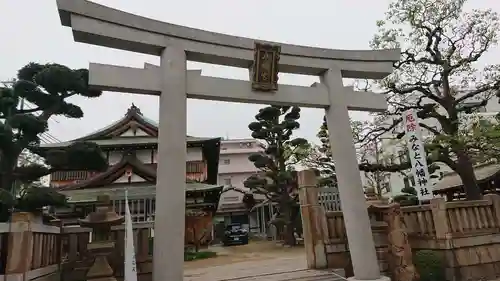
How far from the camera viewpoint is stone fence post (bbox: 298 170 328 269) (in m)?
7.91

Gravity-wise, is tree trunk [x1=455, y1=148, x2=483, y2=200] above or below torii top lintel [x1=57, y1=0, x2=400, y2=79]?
below

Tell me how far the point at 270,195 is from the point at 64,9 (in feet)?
48.2

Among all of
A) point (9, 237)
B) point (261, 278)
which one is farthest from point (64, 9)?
point (261, 278)

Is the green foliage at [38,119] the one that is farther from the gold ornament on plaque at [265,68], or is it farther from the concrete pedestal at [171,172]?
the gold ornament on plaque at [265,68]

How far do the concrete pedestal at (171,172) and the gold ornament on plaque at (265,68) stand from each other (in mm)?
1512

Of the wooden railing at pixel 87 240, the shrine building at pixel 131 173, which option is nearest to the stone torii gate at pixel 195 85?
the wooden railing at pixel 87 240

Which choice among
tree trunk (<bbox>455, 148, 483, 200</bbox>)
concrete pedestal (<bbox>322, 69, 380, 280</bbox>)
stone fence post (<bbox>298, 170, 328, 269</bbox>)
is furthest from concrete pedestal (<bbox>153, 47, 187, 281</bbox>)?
tree trunk (<bbox>455, 148, 483, 200</bbox>)

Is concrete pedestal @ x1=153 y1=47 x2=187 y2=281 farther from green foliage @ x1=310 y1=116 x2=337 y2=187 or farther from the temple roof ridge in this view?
the temple roof ridge

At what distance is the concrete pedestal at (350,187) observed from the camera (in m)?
7.18

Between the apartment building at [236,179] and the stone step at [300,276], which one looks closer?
the stone step at [300,276]

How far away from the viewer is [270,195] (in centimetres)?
1892

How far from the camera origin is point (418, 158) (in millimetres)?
8391

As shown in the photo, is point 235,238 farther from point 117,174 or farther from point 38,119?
point 38,119

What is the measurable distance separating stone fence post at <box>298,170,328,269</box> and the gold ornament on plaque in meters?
2.40
